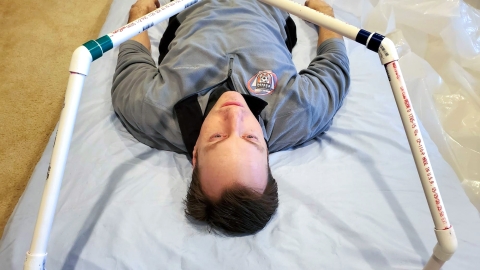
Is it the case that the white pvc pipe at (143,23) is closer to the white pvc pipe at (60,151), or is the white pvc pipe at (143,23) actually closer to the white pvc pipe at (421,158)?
the white pvc pipe at (60,151)

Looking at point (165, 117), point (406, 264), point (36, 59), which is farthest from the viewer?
point (36, 59)

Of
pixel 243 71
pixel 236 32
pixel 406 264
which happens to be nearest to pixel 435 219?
pixel 406 264

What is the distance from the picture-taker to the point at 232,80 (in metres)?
0.95

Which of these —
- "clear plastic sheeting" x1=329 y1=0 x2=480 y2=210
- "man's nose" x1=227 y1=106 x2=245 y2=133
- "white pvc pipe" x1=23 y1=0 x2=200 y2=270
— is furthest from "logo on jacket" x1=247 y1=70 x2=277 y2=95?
"clear plastic sheeting" x1=329 y1=0 x2=480 y2=210

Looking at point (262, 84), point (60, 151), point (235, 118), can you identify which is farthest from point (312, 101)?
point (60, 151)

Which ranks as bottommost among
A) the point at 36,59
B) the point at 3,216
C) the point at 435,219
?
the point at 3,216

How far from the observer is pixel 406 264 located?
0.74 metres

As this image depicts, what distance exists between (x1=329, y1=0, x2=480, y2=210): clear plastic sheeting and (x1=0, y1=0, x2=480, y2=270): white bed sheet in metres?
0.19

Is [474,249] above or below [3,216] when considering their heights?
above

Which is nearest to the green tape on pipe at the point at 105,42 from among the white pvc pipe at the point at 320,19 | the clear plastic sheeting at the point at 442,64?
the white pvc pipe at the point at 320,19

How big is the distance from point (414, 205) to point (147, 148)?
2.04 ft

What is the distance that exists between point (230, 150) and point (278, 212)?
18cm

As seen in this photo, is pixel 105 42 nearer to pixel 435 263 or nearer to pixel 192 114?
pixel 192 114

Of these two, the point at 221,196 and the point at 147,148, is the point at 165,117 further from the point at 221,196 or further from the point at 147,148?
the point at 221,196
